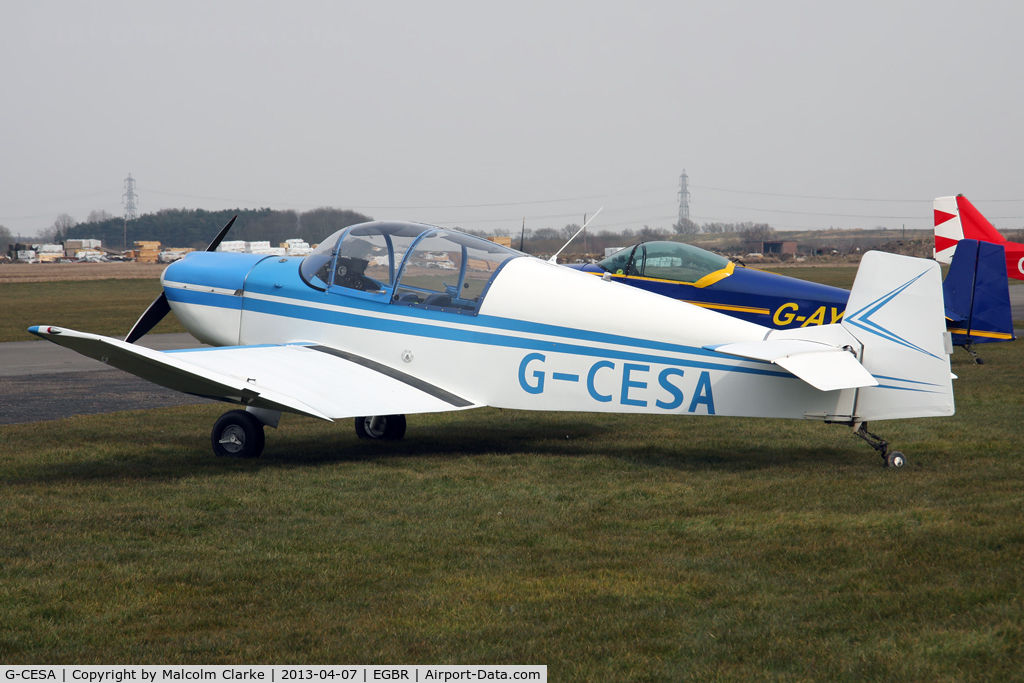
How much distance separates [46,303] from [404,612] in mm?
33133

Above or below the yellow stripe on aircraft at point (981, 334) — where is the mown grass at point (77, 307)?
below

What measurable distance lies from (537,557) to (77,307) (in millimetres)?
29199

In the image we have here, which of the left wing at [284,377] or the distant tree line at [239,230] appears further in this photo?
the distant tree line at [239,230]

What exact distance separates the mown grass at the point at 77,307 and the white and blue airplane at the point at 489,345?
12.9 meters

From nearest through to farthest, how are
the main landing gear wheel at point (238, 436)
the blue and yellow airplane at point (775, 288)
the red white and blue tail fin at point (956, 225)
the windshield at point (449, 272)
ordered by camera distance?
1. the main landing gear wheel at point (238, 436)
2. the windshield at point (449, 272)
3. the blue and yellow airplane at point (775, 288)
4. the red white and blue tail fin at point (956, 225)

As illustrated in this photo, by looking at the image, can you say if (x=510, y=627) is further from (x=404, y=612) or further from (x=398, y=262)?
(x=398, y=262)

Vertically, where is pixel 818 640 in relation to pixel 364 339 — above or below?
below

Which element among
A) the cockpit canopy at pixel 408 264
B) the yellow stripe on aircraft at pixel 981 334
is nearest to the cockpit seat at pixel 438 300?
the cockpit canopy at pixel 408 264

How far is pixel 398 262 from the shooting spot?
8031 millimetres

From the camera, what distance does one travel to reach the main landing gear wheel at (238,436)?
758 cm

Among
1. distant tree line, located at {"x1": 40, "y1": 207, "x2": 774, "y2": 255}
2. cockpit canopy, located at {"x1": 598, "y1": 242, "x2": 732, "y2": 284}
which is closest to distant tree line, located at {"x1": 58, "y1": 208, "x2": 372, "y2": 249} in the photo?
distant tree line, located at {"x1": 40, "y1": 207, "x2": 774, "y2": 255}

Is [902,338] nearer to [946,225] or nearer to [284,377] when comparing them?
[284,377]

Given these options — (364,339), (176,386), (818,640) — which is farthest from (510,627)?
(364,339)

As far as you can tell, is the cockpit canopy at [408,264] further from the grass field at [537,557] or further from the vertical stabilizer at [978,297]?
the vertical stabilizer at [978,297]
